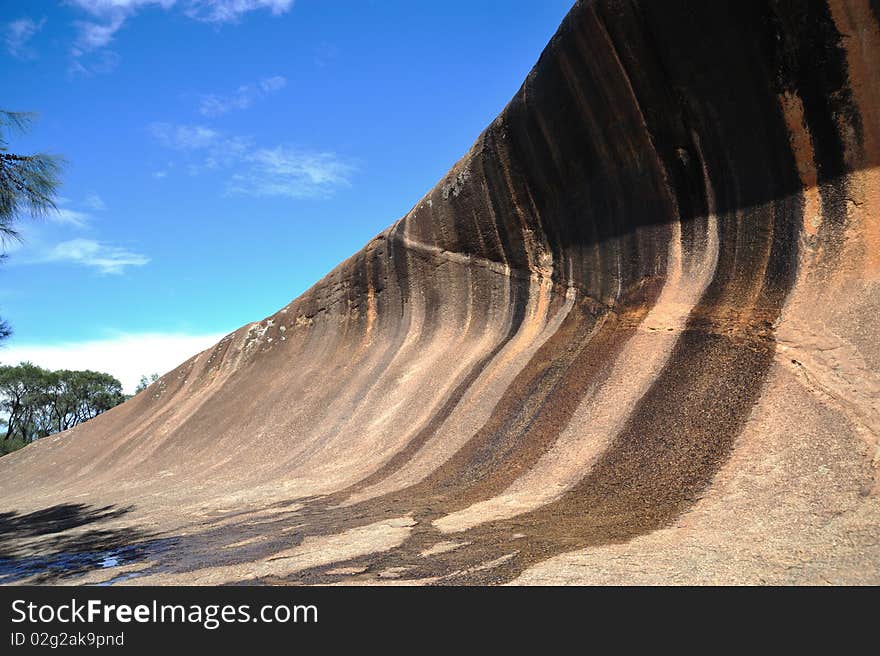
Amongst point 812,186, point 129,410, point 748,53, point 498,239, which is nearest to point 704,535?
point 812,186

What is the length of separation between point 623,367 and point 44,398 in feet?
121

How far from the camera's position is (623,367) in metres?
7.36

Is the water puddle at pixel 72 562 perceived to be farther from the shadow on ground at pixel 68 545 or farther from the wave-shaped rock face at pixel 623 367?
the wave-shaped rock face at pixel 623 367

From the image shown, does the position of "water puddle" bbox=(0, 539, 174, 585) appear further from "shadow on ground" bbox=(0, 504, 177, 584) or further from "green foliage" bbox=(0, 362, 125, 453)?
"green foliage" bbox=(0, 362, 125, 453)

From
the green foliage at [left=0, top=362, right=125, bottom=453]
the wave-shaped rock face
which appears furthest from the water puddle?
the green foliage at [left=0, top=362, right=125, bottom=453]

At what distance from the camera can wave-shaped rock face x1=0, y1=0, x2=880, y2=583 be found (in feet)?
14.9

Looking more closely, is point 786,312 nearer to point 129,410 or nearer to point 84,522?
point 84,522

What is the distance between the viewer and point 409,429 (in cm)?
973

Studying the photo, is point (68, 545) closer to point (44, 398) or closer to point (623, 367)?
point (623, 367)

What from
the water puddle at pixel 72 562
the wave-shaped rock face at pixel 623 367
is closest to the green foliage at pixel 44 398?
the wave-shaped rock face at pixel 623 367

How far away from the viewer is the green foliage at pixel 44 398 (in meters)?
33.0

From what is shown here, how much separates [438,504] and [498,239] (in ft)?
21.5

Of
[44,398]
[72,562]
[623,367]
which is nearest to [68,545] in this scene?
[72,562]
